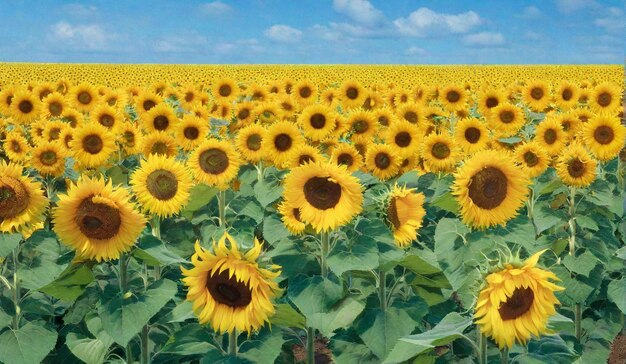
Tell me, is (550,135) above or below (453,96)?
below

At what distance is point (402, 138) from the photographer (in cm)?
773

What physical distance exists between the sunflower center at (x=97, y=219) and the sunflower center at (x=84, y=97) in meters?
8.06

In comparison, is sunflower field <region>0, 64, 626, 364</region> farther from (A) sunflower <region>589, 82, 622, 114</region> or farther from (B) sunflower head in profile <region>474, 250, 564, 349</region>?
(A) sunflower <region>589, 82, 622, 114</region>

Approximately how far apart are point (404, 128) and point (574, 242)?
2305 millimetres

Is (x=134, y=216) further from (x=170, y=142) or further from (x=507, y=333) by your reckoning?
(x=170, y=142)

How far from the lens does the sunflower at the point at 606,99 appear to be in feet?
34.6

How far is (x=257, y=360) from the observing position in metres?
3.56

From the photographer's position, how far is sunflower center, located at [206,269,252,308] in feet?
10.4

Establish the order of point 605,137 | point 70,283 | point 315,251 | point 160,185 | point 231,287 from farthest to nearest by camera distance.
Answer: point 605,137 < point 160,185 < point 315,251 < point 70,283 < point 231,287

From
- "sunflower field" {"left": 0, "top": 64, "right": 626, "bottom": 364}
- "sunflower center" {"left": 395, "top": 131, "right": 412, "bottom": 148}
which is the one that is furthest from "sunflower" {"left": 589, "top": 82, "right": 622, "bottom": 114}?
"sunflower center" {"left": 395, "top": 131, "right": 412, "bottom": 148}

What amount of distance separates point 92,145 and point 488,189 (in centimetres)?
530

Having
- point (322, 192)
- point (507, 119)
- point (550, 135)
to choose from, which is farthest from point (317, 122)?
point (322, 192)

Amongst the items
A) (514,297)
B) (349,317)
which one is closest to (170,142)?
(349,317)

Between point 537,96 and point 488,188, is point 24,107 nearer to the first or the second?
point 537,96
